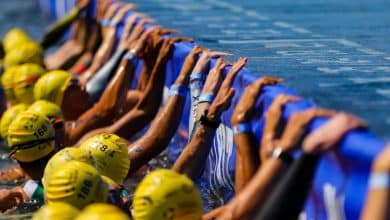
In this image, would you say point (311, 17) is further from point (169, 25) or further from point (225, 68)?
point (225, 68)

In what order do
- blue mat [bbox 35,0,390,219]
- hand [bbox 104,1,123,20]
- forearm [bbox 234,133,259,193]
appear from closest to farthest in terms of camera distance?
blue mat [bbox 35,0,390,219]
forearm [bbox 234,133,259,193]
hand [bbox 104,1,123,20]

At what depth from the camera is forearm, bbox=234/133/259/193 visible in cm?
665

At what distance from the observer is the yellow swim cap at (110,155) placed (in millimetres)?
7734

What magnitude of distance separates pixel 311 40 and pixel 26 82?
3.07 meters

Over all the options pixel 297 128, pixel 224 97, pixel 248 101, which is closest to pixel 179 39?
pixel 224 97

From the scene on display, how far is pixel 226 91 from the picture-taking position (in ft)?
24.6

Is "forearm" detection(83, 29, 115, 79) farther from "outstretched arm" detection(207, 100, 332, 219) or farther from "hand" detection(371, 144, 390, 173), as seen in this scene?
"hand" detection(371, 144, 390, 173)

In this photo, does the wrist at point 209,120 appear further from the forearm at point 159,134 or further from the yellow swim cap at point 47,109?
the yellow swim cap at point 47,109

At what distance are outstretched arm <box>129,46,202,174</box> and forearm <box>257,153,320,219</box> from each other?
3.11m

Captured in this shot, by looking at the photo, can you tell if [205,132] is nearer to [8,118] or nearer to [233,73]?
[233,73]

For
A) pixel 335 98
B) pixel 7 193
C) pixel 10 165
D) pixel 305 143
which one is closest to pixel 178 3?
pixel 10 165

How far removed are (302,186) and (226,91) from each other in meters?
2.03

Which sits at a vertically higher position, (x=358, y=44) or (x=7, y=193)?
(x=358, y=44)

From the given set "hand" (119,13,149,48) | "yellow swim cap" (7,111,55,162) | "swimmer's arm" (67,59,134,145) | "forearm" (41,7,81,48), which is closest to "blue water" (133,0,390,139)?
"hand" (119,13,149,48)
